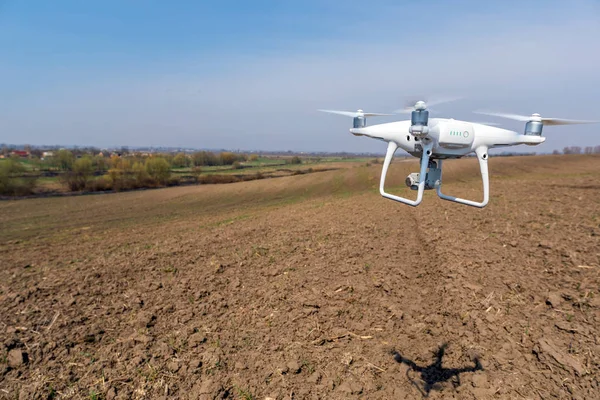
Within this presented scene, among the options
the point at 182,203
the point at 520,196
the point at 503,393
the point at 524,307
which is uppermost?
the point at 520,196

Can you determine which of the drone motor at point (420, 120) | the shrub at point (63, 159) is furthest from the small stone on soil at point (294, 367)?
the shrub at point (63, 159)

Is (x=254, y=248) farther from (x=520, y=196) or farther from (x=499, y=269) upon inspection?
(x=520, y=196)

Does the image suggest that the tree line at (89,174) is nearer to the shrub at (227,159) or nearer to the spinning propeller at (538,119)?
the shrub at (227,159)

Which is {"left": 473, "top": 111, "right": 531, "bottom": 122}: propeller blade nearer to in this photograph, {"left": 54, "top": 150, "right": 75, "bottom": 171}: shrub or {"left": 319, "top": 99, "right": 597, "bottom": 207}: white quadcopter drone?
{"left": 319, "top": 99, "right": 597, "bottom": 207}: white quadcopter drone

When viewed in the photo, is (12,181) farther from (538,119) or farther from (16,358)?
(538,119)

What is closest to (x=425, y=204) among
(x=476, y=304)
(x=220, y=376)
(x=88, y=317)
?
(x=476, y=304)

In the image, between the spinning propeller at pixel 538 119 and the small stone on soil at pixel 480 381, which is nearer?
the spinning propeller at pixel 538 119
